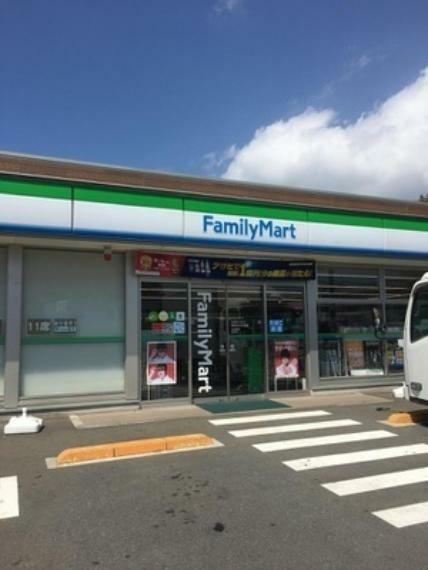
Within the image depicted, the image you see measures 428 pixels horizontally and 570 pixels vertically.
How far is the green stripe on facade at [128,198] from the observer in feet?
33.5

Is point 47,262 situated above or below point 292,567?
above

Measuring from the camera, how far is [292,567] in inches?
158

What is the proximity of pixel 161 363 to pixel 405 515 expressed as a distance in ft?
23.3

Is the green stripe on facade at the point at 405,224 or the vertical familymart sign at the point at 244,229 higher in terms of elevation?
the green stripe on facade at the point at 405,224

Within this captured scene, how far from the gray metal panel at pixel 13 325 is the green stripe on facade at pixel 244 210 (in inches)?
144

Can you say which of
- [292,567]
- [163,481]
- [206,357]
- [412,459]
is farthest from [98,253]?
[292,567]

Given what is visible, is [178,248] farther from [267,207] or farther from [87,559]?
[87,559]

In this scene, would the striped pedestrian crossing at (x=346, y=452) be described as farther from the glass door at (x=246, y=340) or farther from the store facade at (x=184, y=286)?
the store facade at (x=184, y=286)

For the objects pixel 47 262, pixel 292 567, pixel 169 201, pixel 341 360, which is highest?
pixel 169 201

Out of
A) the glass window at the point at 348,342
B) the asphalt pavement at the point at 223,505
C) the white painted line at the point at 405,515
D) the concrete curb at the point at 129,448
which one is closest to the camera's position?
the asphalt pavement at the point at 223,505

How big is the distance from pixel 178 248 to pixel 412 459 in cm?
640

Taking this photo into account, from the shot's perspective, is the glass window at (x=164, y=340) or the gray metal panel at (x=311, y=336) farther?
the gray metal panel at (x=311, y=336)

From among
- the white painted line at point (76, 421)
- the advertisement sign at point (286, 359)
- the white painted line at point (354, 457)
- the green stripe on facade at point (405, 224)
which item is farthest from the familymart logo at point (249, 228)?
the white painted line at point (354, 457)

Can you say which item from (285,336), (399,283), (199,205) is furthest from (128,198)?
(399,283)
